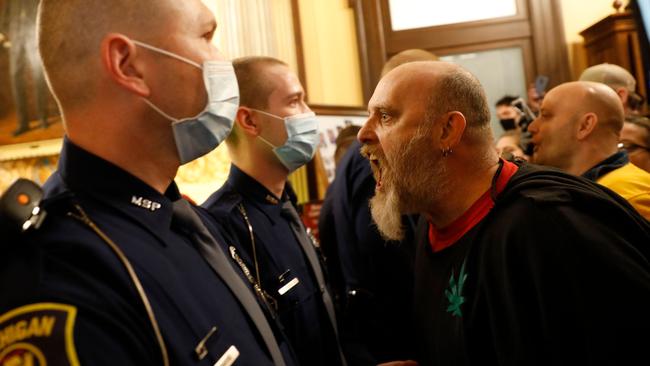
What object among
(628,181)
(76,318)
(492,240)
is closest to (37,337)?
(76,318)

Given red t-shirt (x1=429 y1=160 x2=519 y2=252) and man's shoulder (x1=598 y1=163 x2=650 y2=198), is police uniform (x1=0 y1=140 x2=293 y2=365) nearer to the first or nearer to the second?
red t-shirt (x1=429 y1=160 x2=519 y2=252)

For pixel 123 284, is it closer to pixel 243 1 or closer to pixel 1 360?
pixel 1 360

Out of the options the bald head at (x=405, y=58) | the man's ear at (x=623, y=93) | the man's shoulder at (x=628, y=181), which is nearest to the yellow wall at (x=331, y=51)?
the man's ear at (x=623, y=93)

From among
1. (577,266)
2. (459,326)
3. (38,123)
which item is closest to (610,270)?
(577,266)

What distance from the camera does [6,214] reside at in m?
0.98

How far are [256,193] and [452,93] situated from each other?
0.79m

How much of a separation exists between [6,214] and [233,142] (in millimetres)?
1450

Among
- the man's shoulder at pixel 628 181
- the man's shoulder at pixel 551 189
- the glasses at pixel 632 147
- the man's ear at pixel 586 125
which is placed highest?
the man's ear at pixel 586 125

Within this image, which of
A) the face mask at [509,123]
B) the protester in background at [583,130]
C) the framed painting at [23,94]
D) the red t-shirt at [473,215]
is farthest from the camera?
the face mask at [509,123]

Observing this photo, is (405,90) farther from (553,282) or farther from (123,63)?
(123,63)

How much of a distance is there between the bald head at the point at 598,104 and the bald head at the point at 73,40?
90.4 inches

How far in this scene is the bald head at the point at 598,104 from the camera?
281 cm

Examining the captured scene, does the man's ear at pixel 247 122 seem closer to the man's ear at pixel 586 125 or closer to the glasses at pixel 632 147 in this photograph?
the man's ear at pixel 586 125

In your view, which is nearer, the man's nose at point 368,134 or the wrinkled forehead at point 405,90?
the wrinkled forehead at point 405,90
